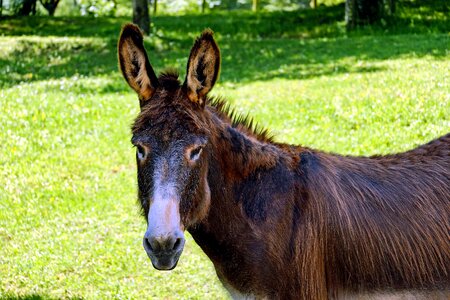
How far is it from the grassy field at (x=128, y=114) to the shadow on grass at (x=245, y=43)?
0.21 ft

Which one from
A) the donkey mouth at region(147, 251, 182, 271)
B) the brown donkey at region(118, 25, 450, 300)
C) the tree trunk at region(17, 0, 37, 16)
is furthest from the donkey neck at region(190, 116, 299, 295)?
the tree trunk at region(17, 0, 37, 16)

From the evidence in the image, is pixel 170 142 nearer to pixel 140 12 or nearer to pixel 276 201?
pixel 276 201

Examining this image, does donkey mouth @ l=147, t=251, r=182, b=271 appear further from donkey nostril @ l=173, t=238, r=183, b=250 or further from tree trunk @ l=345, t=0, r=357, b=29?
tree trunk @ l=345, t=0, r=357, b=29

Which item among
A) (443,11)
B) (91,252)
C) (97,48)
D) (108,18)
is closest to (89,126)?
(91,252)

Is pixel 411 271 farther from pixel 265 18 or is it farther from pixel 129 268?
pixel 265 18

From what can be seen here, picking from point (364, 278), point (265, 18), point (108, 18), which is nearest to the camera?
point (364, 278)

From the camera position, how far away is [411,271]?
479cm

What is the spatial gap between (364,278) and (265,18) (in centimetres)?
2342

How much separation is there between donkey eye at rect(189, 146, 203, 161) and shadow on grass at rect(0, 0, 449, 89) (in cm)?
1322

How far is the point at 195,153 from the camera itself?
4391 millimetres

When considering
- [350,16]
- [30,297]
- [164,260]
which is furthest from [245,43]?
[164,260]

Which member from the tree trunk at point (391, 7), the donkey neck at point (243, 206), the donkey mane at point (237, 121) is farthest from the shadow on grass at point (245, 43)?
the donkey neck at point (243, 206)

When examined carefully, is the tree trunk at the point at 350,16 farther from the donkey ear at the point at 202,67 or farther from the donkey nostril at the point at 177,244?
the donkey nostril at the point at 177,244

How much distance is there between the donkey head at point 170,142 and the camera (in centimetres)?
407
